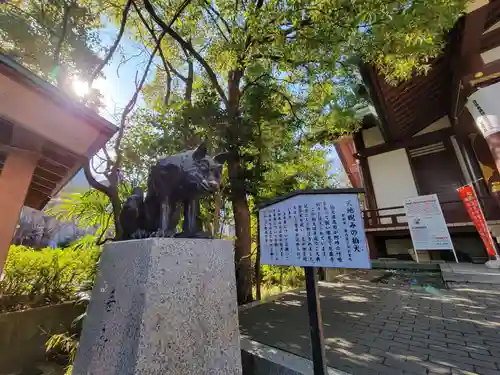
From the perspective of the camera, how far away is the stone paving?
259 centimetres

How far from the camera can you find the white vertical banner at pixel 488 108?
6672 mm

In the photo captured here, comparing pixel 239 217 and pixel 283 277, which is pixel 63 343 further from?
pixel 283 277

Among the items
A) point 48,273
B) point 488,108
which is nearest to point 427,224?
point 488,108

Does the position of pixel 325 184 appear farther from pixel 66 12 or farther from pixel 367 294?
pixel 66 12

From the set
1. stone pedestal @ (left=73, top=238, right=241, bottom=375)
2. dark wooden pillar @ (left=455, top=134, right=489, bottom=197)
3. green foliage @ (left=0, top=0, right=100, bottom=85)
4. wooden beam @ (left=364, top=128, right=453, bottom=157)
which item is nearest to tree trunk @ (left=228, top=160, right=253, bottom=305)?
stone pedestal @ (left=73, top=238, right=241, bottom=375)

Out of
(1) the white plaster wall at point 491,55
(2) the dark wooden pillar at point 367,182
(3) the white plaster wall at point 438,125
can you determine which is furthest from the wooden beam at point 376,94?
(1) the white plaster wall at point 491,55

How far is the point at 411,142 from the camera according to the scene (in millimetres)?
10617

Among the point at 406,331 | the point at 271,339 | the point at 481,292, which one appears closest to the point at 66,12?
the point at 271,339

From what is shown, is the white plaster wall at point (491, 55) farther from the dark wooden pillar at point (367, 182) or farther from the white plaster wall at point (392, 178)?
the dark wooden pillar at point (367, 182)

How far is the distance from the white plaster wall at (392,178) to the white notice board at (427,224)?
202cm

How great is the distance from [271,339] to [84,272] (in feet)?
13.9

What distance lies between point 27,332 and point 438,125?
14.7 m

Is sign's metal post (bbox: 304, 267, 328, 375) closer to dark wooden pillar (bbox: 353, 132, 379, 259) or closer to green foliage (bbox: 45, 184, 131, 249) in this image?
green foliage (bbox: 45, 184, 131, 249)

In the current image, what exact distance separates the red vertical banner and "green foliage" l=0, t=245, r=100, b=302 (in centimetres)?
1039
